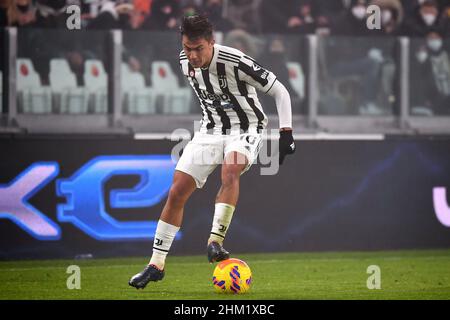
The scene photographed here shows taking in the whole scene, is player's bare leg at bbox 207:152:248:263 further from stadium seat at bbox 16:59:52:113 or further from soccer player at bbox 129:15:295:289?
stadium seat at bbox 16:59:52:113

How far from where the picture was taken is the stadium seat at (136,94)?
473 inches

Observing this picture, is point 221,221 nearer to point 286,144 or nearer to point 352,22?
point 286,144

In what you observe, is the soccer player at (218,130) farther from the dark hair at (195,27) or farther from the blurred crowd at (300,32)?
the blurred crowd at (300,32)

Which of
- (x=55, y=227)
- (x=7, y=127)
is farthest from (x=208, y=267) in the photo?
(x=7, y=127)

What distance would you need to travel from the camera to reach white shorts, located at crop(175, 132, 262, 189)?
343 inches

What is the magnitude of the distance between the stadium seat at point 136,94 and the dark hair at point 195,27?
3.66m

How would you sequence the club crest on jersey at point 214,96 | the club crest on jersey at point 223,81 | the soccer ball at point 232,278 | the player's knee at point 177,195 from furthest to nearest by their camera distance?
the club crest on jersey at point 214,96
the club crest on jersey at point 223,81
the player's knee at point 177,195
the soccer ball at point 232,278

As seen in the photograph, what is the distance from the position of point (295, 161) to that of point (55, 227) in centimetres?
290

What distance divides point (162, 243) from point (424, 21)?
6.21m

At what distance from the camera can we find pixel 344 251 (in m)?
12.7

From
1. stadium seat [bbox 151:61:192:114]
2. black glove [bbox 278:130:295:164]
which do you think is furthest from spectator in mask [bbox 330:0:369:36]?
black glove [bbox 278:130:295:164]

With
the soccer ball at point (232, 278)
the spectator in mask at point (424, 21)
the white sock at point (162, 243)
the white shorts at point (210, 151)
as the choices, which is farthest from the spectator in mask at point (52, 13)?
the soccer ball at point (232, 278)

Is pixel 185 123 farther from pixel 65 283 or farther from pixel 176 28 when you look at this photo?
pixel 65 283

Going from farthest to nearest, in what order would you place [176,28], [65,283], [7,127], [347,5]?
1. [347,5]
2. [176,28]
3. [7,127]
4. [65,283]
